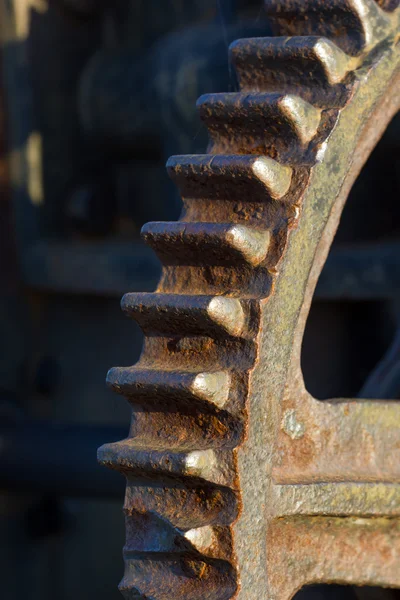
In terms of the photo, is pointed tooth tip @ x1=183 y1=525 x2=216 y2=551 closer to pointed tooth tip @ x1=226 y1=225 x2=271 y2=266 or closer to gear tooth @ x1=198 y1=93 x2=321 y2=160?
pointed tooth tip @ x1=226 y1=225 x2=271 y2=266

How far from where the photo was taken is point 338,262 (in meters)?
1.77

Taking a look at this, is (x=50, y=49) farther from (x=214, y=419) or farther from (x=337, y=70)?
(x=214, y=419)

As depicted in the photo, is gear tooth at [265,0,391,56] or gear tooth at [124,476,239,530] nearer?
gear tooth at [124,476,239,530]

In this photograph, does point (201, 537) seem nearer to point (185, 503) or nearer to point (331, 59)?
point (185, 503)

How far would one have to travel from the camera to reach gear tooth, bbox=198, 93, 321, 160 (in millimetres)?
1022

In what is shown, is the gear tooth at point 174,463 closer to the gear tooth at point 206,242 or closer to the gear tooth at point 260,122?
the gear tooth at point 206,242

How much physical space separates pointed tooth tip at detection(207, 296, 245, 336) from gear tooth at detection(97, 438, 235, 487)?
0.12 metres

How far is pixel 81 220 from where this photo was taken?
2.19 meters

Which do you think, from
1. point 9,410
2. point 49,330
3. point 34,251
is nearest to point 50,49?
point 34,251

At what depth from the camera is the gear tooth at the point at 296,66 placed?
104 cm

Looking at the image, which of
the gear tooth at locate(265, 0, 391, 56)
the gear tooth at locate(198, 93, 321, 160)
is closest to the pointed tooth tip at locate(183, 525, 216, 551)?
the gear tooth at locate(198, 93, 321, 160)

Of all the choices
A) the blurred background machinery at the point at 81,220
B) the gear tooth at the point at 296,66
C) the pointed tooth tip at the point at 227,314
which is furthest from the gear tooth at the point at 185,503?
the blurred background machinery at the point at 81,220

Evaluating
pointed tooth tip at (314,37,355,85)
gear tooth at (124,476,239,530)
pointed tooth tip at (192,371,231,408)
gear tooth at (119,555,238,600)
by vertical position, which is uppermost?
pointed tooth tip at (314,37,355,85)

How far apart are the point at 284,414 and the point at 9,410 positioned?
3.73 ft
